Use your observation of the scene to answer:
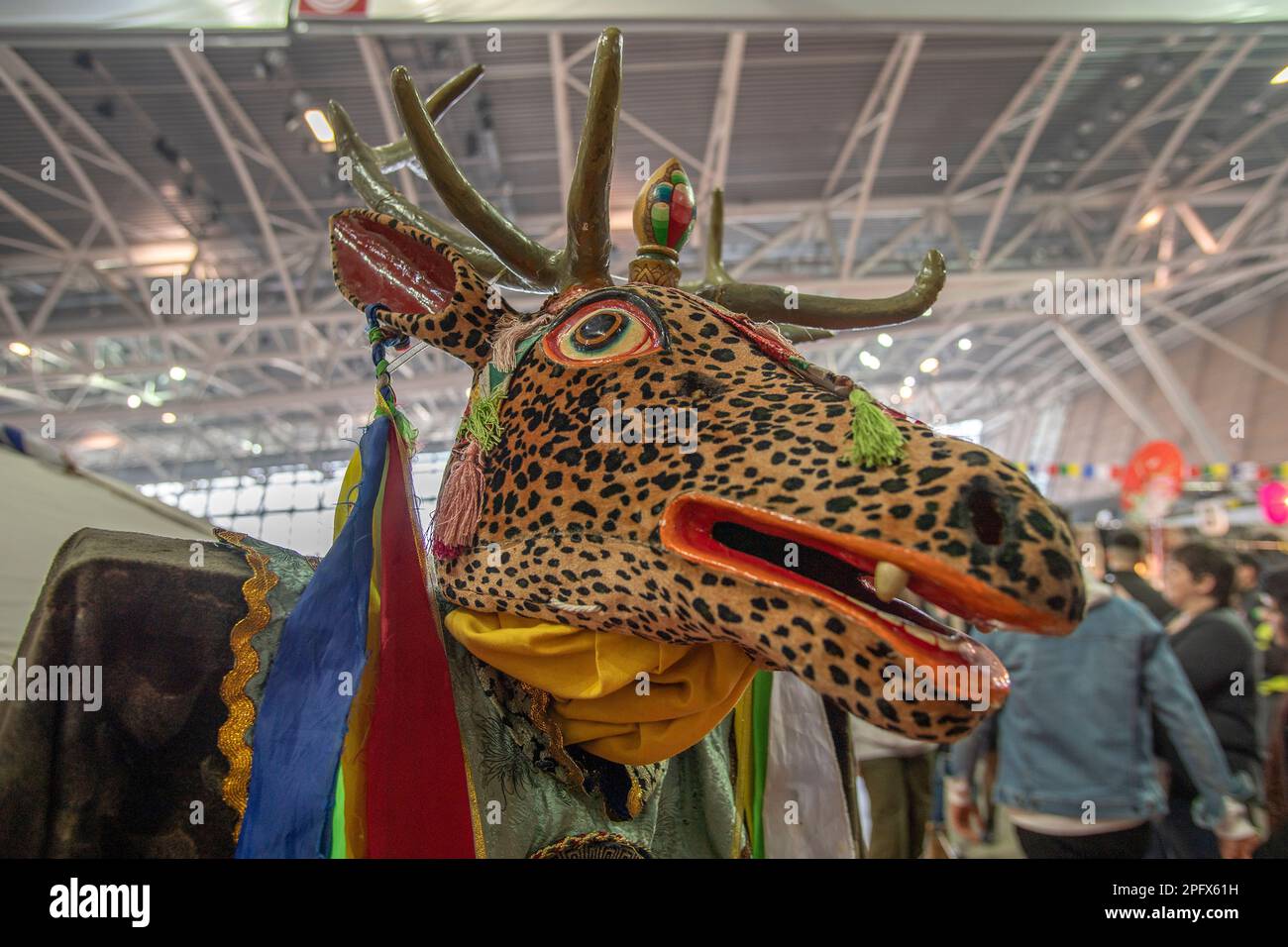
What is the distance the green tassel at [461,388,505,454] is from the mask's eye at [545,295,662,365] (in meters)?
0.15

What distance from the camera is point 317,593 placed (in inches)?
49.8

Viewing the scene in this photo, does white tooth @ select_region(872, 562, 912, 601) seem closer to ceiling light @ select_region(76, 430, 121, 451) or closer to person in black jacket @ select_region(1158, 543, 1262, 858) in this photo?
person in black jacket @ select_region(1158, 543, 1262, 858)

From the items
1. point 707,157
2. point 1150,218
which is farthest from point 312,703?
point 1150,218

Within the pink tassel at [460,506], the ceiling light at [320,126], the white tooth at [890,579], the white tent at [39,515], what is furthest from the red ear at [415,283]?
the ceiling light at [320,126]

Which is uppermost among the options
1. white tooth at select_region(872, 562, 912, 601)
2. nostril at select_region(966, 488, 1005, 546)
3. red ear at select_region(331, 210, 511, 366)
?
red ear at select_region(331, 210, 511, 366)

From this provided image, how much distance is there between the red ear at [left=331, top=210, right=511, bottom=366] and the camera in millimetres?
1564

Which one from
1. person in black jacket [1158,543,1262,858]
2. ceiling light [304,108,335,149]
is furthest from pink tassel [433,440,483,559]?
ceiling light [304,108,335,149]

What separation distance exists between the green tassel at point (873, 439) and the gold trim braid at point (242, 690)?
100 centimetres

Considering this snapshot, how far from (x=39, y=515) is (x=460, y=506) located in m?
0.81

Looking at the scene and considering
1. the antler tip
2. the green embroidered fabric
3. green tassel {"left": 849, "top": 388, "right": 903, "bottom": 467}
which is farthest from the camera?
the antler tip

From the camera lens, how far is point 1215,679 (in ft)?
10.6

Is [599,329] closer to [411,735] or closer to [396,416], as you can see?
[396,416]

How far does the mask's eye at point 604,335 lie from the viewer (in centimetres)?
134
